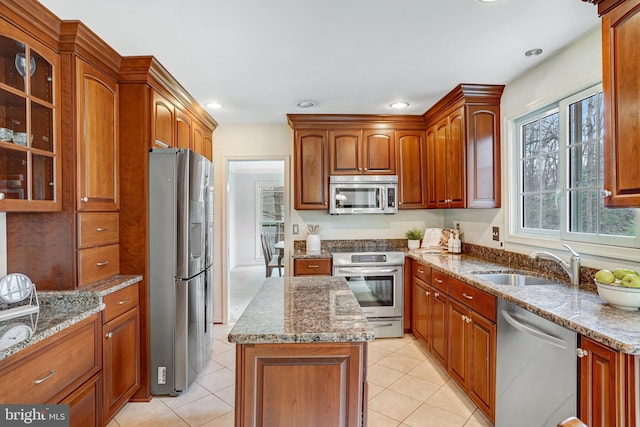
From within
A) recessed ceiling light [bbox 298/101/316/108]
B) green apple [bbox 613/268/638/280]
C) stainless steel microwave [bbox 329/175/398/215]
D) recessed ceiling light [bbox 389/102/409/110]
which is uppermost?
recessed ceiling light [bbox 389/102/409/110]

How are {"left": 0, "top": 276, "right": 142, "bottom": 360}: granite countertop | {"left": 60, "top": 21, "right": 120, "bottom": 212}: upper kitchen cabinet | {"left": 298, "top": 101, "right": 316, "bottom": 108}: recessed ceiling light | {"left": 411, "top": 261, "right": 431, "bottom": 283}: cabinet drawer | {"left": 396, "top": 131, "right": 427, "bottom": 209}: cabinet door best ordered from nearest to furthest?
{"left": 0, "top": 276, "right": 142, "bottom": 360}: granite countertop → {"left": 60, "top": 21, "right": 120, "bottom": 212}: upper kitchen cabinet → {"left": 411, "top": 261, "right": 431, "bottom": 283}: cabinet drawer → {"left": 298, "top": 101, "right": 316, "bottom": 108}: recessed ceiling light → {"left": 396, "top": 131, "right": 427, "bottom": 209}: cabinet door

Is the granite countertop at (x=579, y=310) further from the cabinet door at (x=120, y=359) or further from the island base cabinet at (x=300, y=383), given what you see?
the cabinet door at (x=120, y=359)

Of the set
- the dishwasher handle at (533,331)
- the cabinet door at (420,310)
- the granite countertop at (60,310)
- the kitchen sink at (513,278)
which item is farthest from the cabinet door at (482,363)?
the granite countertop at (60,310)

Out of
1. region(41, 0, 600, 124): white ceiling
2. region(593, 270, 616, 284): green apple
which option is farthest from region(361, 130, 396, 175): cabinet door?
region(593, 270, 616, 284): green apple

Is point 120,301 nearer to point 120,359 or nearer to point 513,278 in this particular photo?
point 120,359

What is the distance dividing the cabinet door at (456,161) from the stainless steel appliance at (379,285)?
85 centimetres

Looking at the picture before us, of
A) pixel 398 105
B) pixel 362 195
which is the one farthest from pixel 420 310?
pixel 398 105

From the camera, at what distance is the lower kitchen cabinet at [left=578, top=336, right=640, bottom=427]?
1135mm

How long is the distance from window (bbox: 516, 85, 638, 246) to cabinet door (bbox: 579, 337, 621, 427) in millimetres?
884

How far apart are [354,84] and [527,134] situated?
4.96 feet

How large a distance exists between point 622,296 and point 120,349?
2.80 meters

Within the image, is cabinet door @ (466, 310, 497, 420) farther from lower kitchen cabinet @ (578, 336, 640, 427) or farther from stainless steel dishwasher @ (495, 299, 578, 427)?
lower kitchen cabinet @ (578, 336, 640, 427)

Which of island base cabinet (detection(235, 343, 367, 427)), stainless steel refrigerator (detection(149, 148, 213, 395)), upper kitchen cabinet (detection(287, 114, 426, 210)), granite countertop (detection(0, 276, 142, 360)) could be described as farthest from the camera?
upper kitchen cabinet (detection(287, 114, 426, 210))

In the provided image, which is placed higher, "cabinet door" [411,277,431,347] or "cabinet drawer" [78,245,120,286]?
"cabinet drawer" [78,245,120,286]
